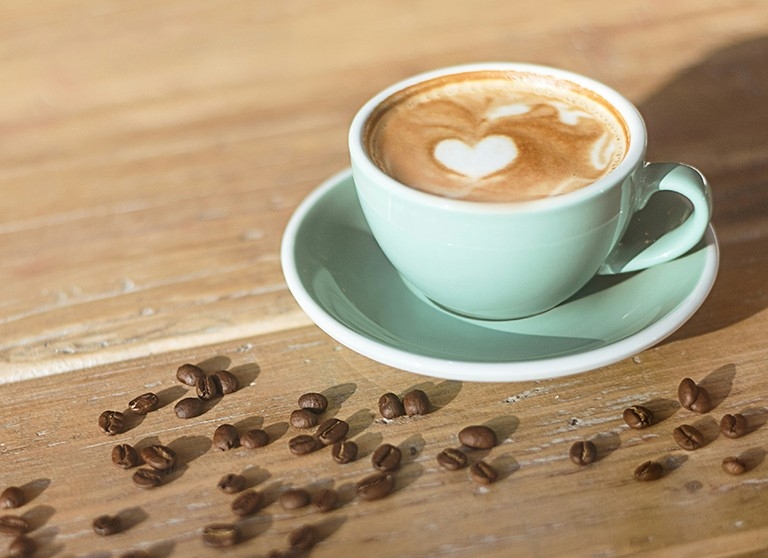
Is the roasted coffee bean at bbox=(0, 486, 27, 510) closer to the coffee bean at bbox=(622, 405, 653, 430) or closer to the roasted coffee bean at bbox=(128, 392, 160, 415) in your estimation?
the roasted coffee bean at bbox=(128, 392, 160, 415)

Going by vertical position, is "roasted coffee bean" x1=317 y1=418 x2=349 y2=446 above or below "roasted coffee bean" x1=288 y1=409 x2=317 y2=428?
below

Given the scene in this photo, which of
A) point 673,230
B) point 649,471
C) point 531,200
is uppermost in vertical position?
point 531,200

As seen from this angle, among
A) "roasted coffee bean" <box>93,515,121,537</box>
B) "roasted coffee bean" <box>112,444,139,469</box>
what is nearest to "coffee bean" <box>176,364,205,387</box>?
"roasted coffee bean" <box>112,444,139,469</box>

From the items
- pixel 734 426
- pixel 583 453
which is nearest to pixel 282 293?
pixel 583 453

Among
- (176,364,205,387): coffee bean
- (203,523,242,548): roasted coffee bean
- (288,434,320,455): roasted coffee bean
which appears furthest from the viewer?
(176,364,205,387): coffee bean

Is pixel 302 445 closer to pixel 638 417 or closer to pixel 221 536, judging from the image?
pixel 221 536

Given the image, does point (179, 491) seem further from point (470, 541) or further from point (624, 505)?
point (624, 505)

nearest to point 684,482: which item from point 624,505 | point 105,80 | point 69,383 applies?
point 624,505

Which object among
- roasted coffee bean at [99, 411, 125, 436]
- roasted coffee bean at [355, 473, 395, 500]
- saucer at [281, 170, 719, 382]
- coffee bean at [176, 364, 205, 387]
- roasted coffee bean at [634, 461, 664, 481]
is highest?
saucer at [281, 170, 719, 382]
